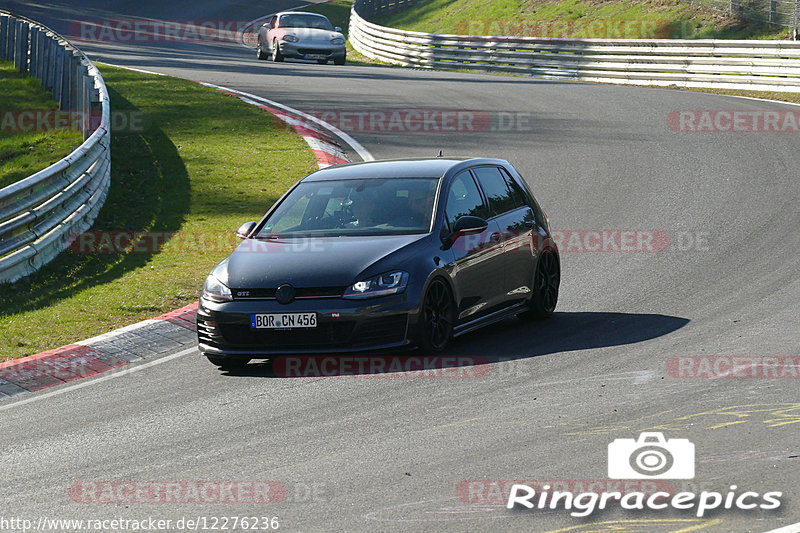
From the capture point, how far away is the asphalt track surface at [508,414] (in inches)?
238

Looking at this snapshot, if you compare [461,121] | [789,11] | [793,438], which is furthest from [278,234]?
[789,11]

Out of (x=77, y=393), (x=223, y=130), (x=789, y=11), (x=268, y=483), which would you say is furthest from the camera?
(x=789, y=11)

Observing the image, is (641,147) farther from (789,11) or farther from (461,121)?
(789,11)

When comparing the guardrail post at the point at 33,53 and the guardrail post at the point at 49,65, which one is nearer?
the guardrail post at the point at 49,65

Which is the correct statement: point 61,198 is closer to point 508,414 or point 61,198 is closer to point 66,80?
point 508,414

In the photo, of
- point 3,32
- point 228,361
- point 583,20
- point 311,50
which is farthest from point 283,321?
point 583,20

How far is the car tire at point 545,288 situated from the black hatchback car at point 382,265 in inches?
0.5

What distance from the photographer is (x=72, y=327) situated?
1081 centimetres

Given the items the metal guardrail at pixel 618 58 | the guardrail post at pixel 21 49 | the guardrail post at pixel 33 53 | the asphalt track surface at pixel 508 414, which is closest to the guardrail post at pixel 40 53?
the guardrail post at pixel 33 53

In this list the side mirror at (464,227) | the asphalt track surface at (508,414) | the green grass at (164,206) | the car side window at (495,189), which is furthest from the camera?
the green grass at (164,206)

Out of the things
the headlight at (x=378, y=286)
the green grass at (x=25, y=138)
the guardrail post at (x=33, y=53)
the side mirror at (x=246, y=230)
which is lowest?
the green grass at (x=25, y=138)

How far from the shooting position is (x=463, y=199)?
10.4 m

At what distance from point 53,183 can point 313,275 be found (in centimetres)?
555

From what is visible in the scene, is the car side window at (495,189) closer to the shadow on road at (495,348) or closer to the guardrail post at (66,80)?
the shadow on road at (495,348)
